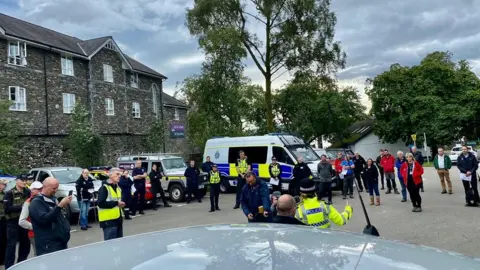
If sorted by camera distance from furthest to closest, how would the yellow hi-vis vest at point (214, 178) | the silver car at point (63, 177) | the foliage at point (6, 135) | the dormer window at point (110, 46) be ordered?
the dormer window at point (110, 46) < the foliage at point (6, 135) < the yellow hi-vis vest at point (214, 178) < the silver car at point (63, 177)

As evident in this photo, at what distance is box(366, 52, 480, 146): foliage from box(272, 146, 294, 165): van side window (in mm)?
31085

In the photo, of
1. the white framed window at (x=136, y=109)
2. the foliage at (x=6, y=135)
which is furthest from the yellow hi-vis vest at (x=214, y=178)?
the white framed window at (x=136, y=109)

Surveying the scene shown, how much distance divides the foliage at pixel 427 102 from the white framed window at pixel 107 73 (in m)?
30.8

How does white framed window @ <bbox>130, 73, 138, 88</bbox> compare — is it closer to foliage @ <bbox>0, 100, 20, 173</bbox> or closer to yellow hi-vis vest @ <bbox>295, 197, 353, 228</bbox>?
foliage @ <bbox>0, 100, 20, 173</bbox>

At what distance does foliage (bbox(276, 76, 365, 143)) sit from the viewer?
32188mm

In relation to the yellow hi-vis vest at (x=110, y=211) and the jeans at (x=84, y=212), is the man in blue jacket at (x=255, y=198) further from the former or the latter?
the jeans at (x=84, y=212)

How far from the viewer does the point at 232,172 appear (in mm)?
20078

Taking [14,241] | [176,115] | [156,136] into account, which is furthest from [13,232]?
[176,115]

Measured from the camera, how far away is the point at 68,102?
30.2 m

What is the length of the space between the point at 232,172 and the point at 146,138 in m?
18.1

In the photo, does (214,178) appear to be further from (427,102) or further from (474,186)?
(427,102)

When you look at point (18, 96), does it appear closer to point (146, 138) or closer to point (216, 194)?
point (146, 138)

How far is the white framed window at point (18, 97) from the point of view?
2558cm

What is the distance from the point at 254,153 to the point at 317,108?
102 ft
